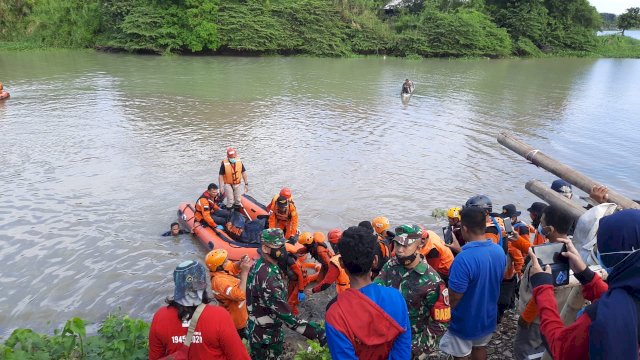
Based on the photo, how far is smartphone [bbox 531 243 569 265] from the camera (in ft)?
8.37

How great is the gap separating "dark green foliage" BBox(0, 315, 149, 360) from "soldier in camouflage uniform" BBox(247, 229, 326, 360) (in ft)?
3.25

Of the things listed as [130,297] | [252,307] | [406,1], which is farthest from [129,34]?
[252,307]

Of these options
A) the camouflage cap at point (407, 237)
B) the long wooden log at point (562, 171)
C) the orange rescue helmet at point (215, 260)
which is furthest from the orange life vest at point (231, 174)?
the camouflage cap at point (407, 237)

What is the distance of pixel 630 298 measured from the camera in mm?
1734

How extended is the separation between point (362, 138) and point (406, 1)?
36231 millimetres

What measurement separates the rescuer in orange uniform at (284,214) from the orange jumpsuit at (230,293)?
2359 millimetres

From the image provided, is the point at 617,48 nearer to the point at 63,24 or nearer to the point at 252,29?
the point at 252,29

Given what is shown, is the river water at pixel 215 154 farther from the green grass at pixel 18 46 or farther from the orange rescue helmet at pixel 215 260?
the green grass at pixel 18 46

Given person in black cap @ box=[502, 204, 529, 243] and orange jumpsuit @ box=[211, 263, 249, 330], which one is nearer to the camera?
orange jumpsuit @ box=[211, 263, 249, 330]

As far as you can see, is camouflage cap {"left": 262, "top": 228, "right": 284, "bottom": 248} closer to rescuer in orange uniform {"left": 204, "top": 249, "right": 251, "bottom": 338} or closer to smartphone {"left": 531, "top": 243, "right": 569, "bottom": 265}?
rescuer in orange uniform {"left": 204, "top": 249, "right": 251, "bottom": 338}

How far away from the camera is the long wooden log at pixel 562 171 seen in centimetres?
340

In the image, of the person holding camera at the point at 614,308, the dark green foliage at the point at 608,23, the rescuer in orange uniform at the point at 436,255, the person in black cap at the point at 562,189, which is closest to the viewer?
the person holding camera at the point at 614,308

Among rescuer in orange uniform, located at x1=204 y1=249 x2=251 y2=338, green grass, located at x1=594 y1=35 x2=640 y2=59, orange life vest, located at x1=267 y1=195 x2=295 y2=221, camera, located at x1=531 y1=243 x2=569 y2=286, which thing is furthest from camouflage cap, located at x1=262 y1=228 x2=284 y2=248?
green grass, located at x1=594 y1=35 x2=640 y2=59

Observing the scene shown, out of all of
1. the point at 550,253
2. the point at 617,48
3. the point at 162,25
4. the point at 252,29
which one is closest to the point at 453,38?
the point at 252,29
